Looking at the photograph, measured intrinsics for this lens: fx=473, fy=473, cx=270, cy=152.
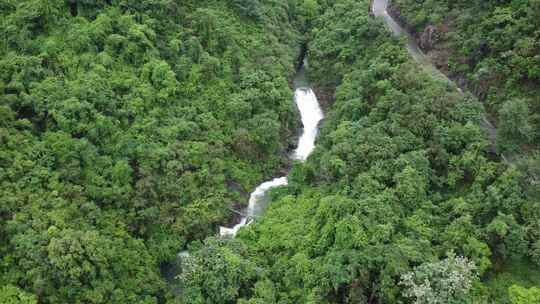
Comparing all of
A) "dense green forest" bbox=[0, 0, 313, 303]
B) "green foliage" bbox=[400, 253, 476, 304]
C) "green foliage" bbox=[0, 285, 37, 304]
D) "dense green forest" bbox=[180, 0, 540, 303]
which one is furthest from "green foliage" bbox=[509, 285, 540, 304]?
"green foliage" bbox=[0, 285, 37, 304]

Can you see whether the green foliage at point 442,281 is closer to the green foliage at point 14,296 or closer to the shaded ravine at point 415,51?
the shaded ravine at point 415,51

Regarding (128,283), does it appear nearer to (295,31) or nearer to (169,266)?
(169,266)

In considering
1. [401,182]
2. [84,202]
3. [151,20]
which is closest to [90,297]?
[84,202]

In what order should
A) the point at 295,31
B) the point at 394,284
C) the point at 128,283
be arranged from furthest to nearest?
the point at 295,31
the point at 128,283
the point at 394,284

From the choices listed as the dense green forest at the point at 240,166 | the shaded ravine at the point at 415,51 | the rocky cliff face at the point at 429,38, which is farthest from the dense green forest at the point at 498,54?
the shaded ravine at the point at 415,51

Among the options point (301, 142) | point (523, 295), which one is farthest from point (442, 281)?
point (301, 142)

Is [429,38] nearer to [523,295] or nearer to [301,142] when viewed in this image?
[301,142]
